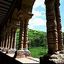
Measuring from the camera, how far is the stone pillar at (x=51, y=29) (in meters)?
4.58

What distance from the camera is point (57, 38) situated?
4.69m

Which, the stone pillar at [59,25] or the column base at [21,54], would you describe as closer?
the stone pillar at [59,25]

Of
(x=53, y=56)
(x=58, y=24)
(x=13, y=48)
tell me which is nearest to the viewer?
(x=53, y=56)

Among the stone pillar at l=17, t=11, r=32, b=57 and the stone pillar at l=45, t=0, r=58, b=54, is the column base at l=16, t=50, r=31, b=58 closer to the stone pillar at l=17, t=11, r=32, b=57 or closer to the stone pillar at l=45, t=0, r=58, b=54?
the stone pillar at l=17, t=11, r=32, b=57

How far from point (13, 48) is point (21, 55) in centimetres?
636

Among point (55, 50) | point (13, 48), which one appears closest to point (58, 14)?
point (55, 50)

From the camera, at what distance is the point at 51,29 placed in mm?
4691

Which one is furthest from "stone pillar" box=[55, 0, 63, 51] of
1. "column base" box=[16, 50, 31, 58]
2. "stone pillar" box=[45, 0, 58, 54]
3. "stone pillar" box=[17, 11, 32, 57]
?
"stone pillar" box=[17, 11, 32, 57]

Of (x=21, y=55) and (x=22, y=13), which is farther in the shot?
(x=22, y=13)

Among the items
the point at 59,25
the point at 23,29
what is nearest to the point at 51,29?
the point at 59,25

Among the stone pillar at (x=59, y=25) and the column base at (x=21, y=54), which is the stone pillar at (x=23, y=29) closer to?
the column base at (x=21, y=54)

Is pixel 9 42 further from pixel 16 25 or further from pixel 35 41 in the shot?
pixel 35 41

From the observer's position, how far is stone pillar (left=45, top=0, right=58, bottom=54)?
15.0ft

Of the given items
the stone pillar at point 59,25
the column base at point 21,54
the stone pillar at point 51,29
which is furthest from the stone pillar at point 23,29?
the stone pillar at point 51,29
